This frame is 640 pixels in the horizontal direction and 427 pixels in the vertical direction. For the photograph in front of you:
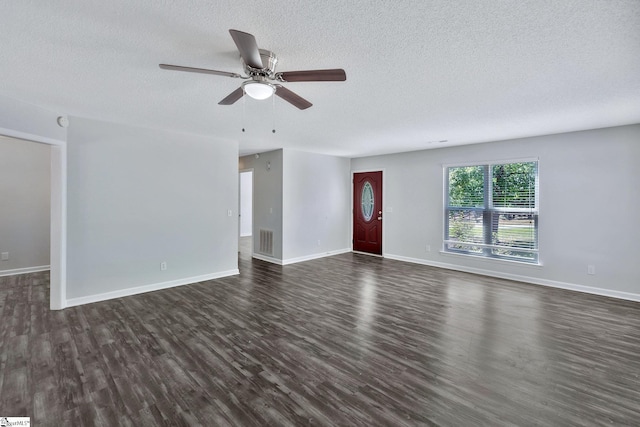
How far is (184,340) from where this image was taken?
2898mm

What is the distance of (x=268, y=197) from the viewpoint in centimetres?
657

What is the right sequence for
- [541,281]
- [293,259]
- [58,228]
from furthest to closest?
[293,259]
[541,281]
[58,228]

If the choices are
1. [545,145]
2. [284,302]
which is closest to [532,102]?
[545,145]

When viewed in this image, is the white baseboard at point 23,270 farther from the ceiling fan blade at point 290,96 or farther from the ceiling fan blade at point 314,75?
the ceiling fan blade at point 314,75

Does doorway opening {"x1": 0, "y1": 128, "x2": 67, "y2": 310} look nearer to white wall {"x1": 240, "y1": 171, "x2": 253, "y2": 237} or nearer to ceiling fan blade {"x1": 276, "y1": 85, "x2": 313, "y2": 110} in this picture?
ceiling fan blade {"x1": 276, "y1": 85, "x2": 313, "y2": 110}

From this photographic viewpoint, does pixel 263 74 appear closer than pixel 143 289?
Yes

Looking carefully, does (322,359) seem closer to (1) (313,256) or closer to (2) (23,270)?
(1) (313,256)

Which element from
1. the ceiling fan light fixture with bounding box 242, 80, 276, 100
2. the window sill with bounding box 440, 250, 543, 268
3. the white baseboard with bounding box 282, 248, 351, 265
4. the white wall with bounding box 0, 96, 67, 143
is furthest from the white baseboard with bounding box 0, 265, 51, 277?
the window sill with bounding box 440, 250, 543, 268

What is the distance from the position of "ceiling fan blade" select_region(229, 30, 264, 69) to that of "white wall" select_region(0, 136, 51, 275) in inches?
232

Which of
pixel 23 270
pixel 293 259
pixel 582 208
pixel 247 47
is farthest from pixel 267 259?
pixel 582 208

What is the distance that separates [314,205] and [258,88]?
4810mm

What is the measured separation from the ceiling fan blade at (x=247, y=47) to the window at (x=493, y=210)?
5005 millimetres

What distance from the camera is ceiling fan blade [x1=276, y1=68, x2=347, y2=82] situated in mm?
1926

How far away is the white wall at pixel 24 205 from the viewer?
511cm
